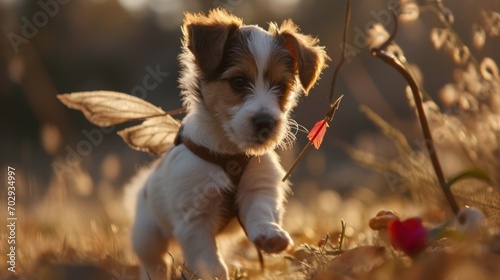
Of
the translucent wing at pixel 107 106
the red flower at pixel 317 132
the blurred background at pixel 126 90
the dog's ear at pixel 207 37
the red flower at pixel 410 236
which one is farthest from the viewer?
the blurred background at pixel 126 90

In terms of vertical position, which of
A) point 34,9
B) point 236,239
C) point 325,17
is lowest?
point 325,17

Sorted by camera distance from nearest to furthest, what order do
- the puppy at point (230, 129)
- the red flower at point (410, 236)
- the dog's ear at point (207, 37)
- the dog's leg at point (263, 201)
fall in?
1. the red flower at point (410, 236)
2. the dog's leg at point (263, 201)
3. the puppy at point (230, 129)
4. the dog's ear at point (207, 37)

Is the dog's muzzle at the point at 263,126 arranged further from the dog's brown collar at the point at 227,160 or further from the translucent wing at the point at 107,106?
the translucent wing at the point at 107,106

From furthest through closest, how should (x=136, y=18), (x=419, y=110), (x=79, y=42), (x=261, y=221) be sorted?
1. (x=136, y=18)
2. (x=79, y=42)
3. (x=261, y=221)
4. (x=419, y=110)

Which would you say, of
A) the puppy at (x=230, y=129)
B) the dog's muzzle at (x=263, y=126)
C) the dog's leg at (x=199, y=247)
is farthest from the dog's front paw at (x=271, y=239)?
the dog's muzzle at (x=263, y=126)

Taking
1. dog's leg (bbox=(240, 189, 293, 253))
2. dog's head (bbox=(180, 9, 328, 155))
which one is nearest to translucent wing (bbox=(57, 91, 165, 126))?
dog's head (bbox=(180, 9, 328, 155))

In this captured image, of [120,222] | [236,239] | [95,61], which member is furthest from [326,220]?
[95,61]

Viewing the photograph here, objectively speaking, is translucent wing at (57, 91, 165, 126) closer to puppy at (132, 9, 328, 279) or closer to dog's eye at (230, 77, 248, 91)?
puppy at (132, 9, 328, 279)

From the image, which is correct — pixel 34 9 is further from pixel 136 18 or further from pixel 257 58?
pixel 257 58
